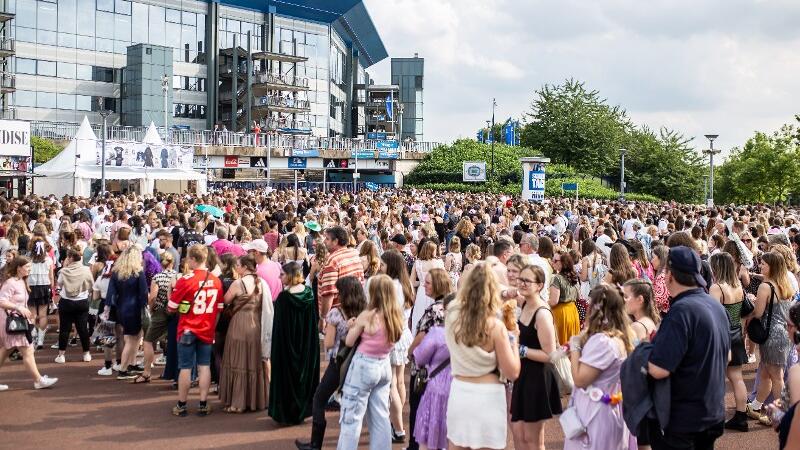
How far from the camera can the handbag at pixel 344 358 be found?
623 centimetres

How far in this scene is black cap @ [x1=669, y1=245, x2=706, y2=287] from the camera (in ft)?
15.1

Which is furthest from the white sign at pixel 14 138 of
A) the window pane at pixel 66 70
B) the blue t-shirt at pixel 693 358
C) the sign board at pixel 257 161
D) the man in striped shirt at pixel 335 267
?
the window pane at pixel 66 70

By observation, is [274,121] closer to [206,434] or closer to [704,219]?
[704,219]

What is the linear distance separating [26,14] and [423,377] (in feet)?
194

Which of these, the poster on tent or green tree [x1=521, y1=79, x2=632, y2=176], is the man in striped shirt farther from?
green tree [x1=521, y1=79, x2=632, y2=176]

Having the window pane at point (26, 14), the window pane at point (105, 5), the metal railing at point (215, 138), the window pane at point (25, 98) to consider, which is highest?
the window pane at point (105, 5)

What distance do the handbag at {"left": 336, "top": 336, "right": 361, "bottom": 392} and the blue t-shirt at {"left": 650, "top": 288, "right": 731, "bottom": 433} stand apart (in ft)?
8.19

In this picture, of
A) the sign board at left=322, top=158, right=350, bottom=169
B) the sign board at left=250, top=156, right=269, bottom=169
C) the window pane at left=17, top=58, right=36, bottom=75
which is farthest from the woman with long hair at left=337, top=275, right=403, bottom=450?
the window pane at left=17, top=58, right=36, bottom=75

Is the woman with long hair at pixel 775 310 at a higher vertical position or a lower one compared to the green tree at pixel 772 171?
lower

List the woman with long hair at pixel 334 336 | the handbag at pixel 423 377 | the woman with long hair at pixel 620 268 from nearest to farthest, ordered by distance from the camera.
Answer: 1. the handbag at pixel 423 377
2. the woman with long hair at pixel 334 336
3. the woman with long hair at pixel 620 268

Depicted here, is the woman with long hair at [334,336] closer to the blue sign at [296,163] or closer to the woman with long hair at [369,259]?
the woman with long hair at [369,259]

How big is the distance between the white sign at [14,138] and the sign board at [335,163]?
31758 millimetres

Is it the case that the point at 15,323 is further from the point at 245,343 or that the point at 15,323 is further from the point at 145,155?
the point at 145,155

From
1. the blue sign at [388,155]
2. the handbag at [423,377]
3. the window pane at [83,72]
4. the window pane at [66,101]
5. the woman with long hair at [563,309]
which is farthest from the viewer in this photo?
the blue sign at [388,155]
